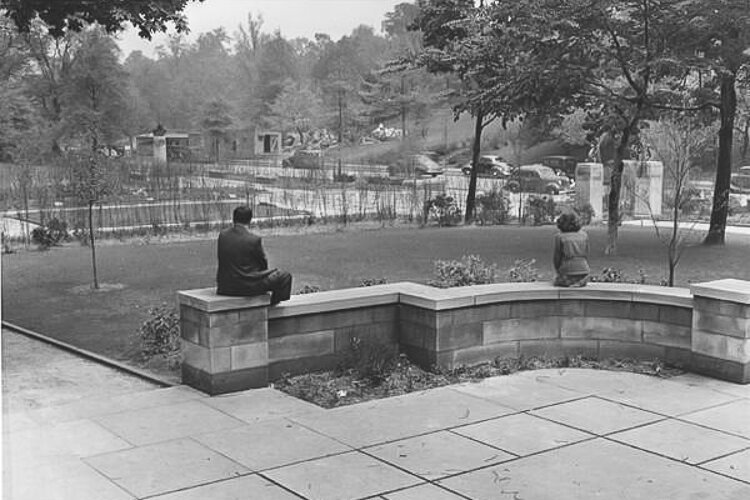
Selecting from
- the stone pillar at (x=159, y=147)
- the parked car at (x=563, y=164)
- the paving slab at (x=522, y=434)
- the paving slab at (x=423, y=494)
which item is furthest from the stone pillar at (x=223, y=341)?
the parked car at (x=563, y=164)

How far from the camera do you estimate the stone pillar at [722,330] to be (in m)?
8.11

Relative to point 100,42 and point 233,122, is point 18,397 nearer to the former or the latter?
point 100,42

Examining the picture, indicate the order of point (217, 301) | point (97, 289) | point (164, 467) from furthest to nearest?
point (97, 289)
point (217, 301)
point (164, 467)

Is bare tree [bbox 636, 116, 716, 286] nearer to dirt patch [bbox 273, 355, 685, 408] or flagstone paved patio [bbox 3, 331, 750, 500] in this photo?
dirt patch [bbox 273, 355, 685, 408]

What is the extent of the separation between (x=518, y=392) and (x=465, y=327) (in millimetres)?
952

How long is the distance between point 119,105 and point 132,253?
3214 centimetres

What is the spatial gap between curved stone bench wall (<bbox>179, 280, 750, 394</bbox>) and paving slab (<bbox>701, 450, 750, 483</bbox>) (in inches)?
86.7

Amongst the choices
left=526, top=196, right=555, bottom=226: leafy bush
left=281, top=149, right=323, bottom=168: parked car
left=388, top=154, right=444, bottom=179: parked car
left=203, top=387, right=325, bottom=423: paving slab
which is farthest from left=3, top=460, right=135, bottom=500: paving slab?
left=281, top=149, right=323, bottom=168: parked car

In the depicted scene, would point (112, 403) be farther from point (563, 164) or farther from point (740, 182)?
point (563, 164)

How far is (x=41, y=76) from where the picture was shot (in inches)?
1692

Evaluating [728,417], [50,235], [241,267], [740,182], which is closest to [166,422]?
[241,267]

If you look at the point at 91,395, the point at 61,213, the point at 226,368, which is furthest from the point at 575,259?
the point at 61,213

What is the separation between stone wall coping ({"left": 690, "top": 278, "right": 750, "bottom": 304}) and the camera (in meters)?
8.04

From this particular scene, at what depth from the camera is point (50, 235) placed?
1980 cm
